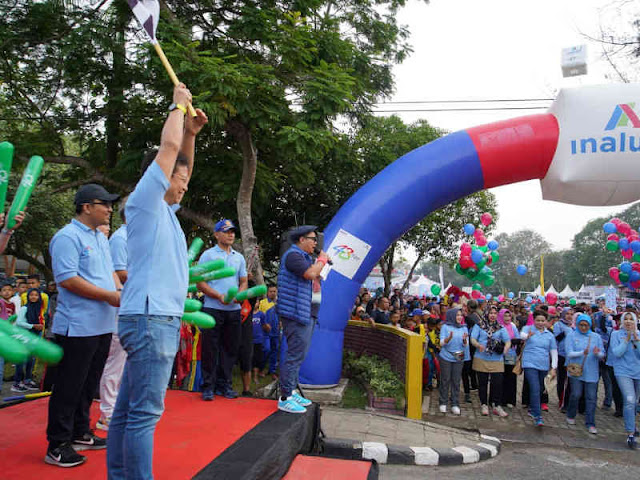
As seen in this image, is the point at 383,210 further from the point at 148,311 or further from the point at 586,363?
the point at 148,311

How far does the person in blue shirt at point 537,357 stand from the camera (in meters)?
7.11

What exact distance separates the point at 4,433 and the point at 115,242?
139cm

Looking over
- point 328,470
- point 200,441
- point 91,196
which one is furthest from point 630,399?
point 91,196

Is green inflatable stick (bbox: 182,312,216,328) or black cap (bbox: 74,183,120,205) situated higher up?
black cap (bbox: 74,183,120,205)

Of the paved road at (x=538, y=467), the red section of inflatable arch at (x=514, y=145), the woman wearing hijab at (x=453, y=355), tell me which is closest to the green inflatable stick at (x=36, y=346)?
the paved road at (x=538, y=467)

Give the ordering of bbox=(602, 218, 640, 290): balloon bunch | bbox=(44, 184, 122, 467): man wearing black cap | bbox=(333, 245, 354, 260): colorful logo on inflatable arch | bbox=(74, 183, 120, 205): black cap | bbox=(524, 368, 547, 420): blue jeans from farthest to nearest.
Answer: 1. bbox=(602, 218, 640, 290): balloon bunch
2. bbox=(333, 245, 354, 260): colorful logo on inflatable arch
3. bbox=(524, 368, 547, 420): blue jeans
4. bbox=(74, 183, 120, 205): black cap
5. bbox=(44, 184, 122, 467): man wearing black cap

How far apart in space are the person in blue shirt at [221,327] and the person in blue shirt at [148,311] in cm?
218

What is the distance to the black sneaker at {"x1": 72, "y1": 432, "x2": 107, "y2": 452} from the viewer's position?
302cm

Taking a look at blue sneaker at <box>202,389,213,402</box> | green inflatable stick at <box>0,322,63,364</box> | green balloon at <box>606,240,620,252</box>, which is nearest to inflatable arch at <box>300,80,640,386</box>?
blue sneaker at <box>202,389,213,402</box>

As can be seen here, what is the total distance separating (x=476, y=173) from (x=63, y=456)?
6427 millimetres

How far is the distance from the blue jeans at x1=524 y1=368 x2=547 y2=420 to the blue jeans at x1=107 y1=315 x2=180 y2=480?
639 cm

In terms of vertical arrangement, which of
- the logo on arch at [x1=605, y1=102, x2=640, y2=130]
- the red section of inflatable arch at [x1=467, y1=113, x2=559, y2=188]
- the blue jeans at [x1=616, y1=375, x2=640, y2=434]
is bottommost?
the blue jeans at [x1=616, y1=375, x2=640, y2=434]

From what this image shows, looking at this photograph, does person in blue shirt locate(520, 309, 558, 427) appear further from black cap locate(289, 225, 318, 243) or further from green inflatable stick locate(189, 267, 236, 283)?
green inflatable stick locate(189, 267, 236, 283)

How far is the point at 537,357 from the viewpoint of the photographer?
721cm
